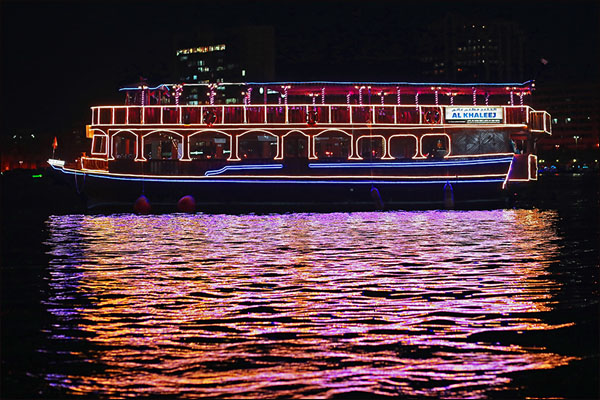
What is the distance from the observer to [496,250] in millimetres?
22828

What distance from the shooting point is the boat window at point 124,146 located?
43.1 metres

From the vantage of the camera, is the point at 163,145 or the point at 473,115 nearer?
the point at 473,115

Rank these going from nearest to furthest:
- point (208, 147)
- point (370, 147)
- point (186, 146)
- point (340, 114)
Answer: point (186, 146), point (340, 114), point (370, 147), point (208, 147)

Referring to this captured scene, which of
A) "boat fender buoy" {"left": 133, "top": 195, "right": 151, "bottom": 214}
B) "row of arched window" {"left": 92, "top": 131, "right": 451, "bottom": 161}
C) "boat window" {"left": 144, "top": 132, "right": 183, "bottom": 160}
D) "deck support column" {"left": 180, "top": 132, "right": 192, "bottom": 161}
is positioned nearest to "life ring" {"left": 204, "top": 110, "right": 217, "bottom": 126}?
"row of arched window" {"left": 92, "top": 131, "right": 451, "bottom": 161}

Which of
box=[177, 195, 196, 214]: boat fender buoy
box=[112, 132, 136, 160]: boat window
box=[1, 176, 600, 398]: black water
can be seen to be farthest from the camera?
box=[112, 132, 136, 160]: boat window

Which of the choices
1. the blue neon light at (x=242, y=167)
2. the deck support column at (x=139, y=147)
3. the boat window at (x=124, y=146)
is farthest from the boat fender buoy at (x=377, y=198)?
the boat window at (x=124, y=146)

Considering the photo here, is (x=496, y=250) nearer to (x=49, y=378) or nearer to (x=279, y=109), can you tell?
(x=49, y=378)

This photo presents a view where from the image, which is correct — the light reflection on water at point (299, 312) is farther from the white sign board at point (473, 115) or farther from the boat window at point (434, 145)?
the boat window at point (434, 145)

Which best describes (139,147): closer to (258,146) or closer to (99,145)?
(99,145)

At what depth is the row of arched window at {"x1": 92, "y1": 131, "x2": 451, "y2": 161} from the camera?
42969 millimetres

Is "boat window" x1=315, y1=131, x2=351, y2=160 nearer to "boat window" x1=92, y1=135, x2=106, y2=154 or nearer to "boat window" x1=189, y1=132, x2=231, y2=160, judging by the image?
"boat window" x1=189, y1=132, x2=231, y2=160

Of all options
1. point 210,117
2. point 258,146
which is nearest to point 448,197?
point 258,146

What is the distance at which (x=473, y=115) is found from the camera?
4306 centimetres

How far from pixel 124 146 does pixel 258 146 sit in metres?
6.61
